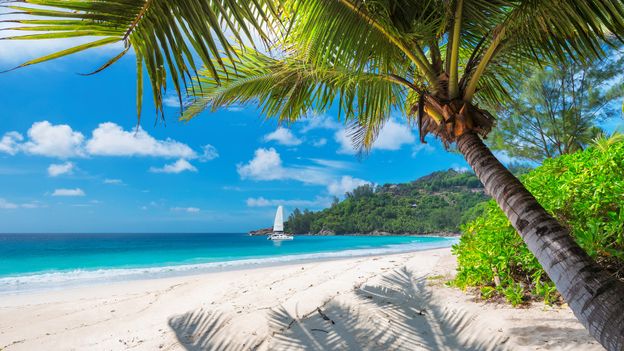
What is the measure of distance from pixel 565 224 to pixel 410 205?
67.7 meters

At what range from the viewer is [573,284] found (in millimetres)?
1861

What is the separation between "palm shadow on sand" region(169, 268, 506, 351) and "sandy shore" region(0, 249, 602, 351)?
0.4 inches

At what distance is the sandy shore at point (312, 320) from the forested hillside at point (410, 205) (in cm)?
5385

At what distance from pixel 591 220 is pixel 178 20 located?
3.64m

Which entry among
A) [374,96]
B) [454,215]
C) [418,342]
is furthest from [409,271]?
[454,215]

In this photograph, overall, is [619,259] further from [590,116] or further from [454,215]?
[454,215]

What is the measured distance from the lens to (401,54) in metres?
3.52

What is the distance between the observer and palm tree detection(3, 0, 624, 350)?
5.41 feet

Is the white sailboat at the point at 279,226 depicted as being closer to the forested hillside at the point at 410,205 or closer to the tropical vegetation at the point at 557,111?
the forested hillside at the point at 410,205

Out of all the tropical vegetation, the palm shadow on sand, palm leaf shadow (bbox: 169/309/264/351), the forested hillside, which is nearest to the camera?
the palm shadow on sand

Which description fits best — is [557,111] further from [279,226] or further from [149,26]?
Answer: [279,226]

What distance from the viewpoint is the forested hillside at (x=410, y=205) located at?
197ft

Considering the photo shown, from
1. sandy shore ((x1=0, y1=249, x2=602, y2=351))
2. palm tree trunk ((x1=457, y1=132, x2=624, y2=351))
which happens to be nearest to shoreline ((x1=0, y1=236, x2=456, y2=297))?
sandy shore ((x1=0, y1=249, x2=602, y2=351))

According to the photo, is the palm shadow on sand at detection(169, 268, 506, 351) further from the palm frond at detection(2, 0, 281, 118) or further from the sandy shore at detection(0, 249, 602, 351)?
the palm frond at detection(2, 0, 281, 118)
